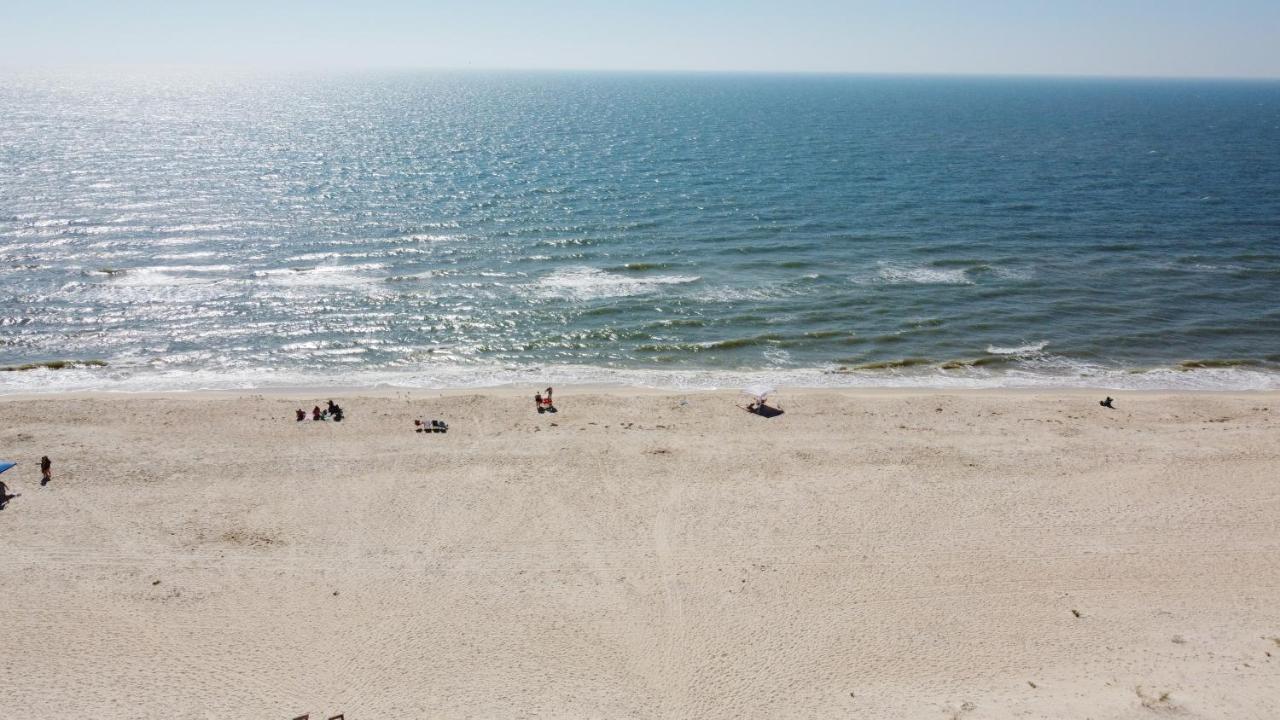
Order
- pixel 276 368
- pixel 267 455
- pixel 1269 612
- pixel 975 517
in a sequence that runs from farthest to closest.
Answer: pixel 276 368 < pixel 267 455 < pixel 975 517 < pixel 1269 612

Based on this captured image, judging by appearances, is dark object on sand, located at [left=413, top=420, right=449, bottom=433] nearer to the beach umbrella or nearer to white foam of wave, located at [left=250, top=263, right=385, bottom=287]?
the beach umbrella

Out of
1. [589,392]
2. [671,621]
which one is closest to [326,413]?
[589,392]

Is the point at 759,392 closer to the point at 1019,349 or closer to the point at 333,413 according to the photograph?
the point at 1019,349

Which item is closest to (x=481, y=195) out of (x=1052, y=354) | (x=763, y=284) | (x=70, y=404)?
(x=763, y=284)

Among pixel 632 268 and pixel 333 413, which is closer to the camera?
pixel 333 413

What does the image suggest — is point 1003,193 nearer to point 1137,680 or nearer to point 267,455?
point 1137,680

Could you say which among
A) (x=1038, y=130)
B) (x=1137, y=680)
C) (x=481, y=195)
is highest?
(x=1038, y=130)
